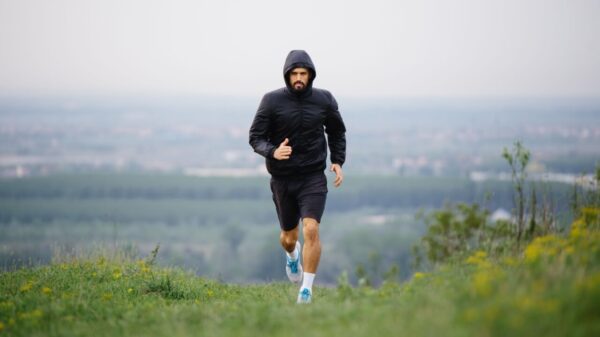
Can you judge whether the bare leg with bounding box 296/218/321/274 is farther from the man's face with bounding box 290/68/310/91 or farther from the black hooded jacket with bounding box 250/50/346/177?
the man's face with bounding box 290/68/310/91

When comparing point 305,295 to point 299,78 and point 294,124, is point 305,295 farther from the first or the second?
point 299,78

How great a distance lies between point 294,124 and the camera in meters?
8.18

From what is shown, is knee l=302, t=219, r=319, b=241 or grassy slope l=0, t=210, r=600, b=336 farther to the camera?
knee l=302, t=219, r=319, b=241

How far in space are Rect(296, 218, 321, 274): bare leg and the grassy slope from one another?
0.67m

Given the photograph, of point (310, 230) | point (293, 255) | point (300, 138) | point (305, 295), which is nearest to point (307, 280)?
point (305, 295)

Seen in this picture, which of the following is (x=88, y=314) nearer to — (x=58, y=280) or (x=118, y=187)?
(x=58, y=280)

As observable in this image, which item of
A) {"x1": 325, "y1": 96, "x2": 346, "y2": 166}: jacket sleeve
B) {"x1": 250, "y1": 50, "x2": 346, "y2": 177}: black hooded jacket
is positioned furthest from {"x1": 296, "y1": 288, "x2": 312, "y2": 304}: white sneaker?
{"x1": 325, "y1": 96, "x2": 346, "y2": 166}: jacket sleeve

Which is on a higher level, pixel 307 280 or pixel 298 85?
pixel 298 85

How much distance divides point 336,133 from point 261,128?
1033 mm

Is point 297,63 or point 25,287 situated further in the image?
point 297,63

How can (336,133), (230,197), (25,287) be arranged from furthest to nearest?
1. (230,197)
2. (336,133)
3. (25,287)

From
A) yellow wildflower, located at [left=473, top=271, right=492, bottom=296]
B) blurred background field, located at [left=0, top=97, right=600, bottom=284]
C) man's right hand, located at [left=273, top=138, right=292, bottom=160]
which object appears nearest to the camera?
yellow wildflower, located at [left=473, top=271, right=492, bottom=296]

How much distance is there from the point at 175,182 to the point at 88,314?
144 m

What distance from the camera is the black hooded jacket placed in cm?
820
